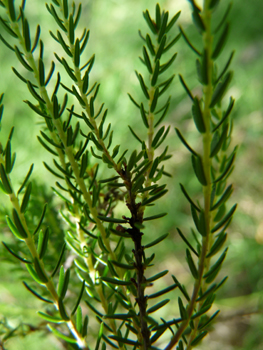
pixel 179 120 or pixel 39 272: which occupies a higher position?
pixel 179 120

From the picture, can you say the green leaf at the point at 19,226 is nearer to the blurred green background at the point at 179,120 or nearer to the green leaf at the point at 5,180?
the green leaf at the point at 5,180

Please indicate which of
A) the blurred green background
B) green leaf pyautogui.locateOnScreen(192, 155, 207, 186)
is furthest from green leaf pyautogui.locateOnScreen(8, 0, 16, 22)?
the blurred green background

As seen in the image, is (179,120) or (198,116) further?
(179,120)

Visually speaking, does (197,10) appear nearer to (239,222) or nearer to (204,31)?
(204,31)

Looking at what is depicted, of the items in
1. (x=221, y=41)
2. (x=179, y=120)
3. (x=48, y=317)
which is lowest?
(x=48, y=317)

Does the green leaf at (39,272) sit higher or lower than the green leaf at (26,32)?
lower

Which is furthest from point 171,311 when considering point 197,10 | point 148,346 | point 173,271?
point 197,10

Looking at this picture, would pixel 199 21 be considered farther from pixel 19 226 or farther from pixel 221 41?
pixel 19 226

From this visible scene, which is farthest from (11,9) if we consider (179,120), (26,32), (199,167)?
(179,120)

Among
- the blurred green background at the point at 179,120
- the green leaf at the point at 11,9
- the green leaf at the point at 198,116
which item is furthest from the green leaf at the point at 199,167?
the blurred green background at the point at 179,120
